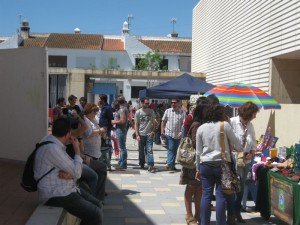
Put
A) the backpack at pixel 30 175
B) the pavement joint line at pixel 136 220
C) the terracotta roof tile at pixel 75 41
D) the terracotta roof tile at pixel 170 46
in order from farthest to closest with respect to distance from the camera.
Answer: the terracotta roof tile at pixel 170 46 < the terracotta roof tile at pixel 75 41 < the pavement joint line at pixel 136 220 < the backpack at pixel 30 175

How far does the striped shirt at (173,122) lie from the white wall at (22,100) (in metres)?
3.75

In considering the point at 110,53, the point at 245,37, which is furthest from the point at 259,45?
the point at 110,53

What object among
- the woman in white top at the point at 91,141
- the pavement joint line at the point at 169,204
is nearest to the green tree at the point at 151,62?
the pavement joint line at the point at 169,204

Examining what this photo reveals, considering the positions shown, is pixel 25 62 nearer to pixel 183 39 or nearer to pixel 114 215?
pixel 114 215

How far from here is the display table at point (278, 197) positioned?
18.7 ft

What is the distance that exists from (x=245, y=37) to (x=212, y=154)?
1114 centimetres

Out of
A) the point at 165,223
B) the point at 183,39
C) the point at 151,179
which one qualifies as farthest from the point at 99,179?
the point at 183,39

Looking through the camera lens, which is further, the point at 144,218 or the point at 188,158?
the point at 144,218

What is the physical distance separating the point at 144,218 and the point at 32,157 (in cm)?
261

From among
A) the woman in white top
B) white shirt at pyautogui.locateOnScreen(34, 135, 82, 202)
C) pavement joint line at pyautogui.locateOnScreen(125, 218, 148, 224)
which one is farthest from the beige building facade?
white shirt at pyautogui.locateOnScreen(34, 135, 82, 202)

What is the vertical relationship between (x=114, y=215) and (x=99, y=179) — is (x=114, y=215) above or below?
below

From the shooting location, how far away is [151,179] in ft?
32.4

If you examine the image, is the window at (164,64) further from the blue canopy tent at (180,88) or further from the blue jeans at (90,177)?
the blue jeans at (90,177)

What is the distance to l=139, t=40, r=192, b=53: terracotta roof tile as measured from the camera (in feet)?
176
